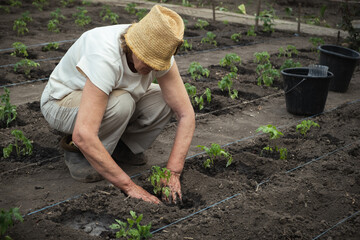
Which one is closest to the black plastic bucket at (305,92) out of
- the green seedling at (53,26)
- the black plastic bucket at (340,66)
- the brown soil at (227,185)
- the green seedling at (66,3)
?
the brown soil at (227,185)

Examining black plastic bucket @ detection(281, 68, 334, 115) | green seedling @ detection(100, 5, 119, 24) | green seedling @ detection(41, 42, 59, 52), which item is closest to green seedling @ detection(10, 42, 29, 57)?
green seedling @ detection(41, 42, 59, 52)

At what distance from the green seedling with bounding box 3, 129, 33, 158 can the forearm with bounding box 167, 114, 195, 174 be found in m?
1.27

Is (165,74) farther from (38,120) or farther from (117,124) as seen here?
(38,120)

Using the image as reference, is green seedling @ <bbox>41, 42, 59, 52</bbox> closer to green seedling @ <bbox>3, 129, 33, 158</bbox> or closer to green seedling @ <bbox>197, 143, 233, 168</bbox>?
green seedling @ <bbox>3, 129, 33, 158</bbox>

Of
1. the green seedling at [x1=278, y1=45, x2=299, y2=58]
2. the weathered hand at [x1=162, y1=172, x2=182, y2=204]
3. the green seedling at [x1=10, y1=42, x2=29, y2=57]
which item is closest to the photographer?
the weathered hand at [x1=162, y1=172, x2=182, y2=204]

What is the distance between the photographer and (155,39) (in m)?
2.69

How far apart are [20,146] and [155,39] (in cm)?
190

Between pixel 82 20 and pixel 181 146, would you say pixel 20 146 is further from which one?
pixel 82 20

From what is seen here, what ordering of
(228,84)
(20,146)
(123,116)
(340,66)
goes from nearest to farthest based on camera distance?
(123,116)
(20,146)
(228,84)
(340,66)

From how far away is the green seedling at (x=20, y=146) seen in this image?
3.60m

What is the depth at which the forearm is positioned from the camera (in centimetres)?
316

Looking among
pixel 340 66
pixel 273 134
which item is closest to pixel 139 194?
pixel 273 134

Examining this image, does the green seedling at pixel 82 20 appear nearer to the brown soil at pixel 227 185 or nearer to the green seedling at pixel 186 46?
the green seedling at pixel 186 46

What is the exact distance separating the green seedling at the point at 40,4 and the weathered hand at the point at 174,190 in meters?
8.30
